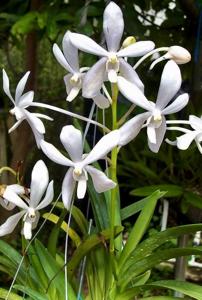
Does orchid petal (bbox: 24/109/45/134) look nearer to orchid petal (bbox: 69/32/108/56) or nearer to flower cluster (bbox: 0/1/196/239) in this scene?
flower cluster (bbox: 0/1/196/239)

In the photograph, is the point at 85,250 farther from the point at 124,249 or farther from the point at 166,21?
the point at 166,21

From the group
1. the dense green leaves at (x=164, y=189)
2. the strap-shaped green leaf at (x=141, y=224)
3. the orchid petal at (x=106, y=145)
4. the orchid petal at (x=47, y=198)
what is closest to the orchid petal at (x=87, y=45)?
the orchid petal at (x=106, y=145)

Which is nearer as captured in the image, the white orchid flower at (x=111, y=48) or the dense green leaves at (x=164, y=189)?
the white orchid flower at (x=111, y=48)

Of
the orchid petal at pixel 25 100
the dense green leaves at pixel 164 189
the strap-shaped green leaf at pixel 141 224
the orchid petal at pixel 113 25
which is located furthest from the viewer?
the dense green leaves at pixel 164 189

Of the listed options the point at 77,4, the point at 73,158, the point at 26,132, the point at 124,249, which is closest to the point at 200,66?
the point at 77,4

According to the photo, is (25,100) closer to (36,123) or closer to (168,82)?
(36,123)

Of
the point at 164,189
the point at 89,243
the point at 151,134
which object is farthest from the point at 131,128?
the point at 164,189

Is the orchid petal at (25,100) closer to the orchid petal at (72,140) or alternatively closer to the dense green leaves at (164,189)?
the orchid petal at (72,140)

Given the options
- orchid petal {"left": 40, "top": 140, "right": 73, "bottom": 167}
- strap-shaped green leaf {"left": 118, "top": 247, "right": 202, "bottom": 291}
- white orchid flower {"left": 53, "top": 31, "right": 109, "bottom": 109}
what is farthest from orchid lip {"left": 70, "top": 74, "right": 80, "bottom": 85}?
strap-shaped green leaf {"left": 118, "top": 247, "right": 202, "bottom": 291}
